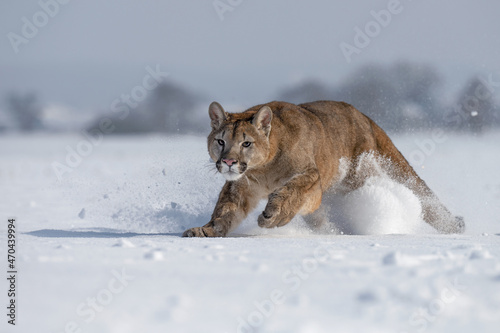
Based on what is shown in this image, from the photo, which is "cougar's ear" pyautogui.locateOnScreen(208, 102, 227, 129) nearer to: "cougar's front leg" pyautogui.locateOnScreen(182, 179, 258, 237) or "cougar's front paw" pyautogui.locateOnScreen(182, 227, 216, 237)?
"cougar's front leg" pyautogui.locateOnScreen(182, 179, 258, 237)

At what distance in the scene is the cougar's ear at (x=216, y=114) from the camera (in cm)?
601

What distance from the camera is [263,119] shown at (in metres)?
5.91

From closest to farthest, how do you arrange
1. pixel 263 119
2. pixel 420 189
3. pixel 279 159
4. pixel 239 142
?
pixel 239 142
pixel 263 119
pixel 279 159
pixel 420 189

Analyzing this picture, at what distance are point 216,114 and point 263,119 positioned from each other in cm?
47

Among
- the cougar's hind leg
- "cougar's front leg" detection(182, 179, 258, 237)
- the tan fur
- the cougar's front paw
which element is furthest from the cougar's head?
the cougar's hind leg

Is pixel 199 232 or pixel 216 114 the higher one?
pixel 216 114

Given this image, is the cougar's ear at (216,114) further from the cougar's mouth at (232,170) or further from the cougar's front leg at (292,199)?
the cougar's front leg at (292,199)

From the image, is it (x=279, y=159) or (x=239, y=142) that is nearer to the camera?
(x=239, y=142)

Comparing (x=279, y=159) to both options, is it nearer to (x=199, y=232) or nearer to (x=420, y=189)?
(x=199, y=232)

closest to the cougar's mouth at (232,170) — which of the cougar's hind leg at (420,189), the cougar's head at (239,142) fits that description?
the cougar's head at (239,142)

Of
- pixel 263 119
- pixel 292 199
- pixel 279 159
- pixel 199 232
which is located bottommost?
pixel 199 232

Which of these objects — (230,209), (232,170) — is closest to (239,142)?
(232,170)

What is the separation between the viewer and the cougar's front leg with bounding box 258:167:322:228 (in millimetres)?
5449

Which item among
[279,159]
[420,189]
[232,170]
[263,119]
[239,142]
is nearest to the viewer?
[232,170]
